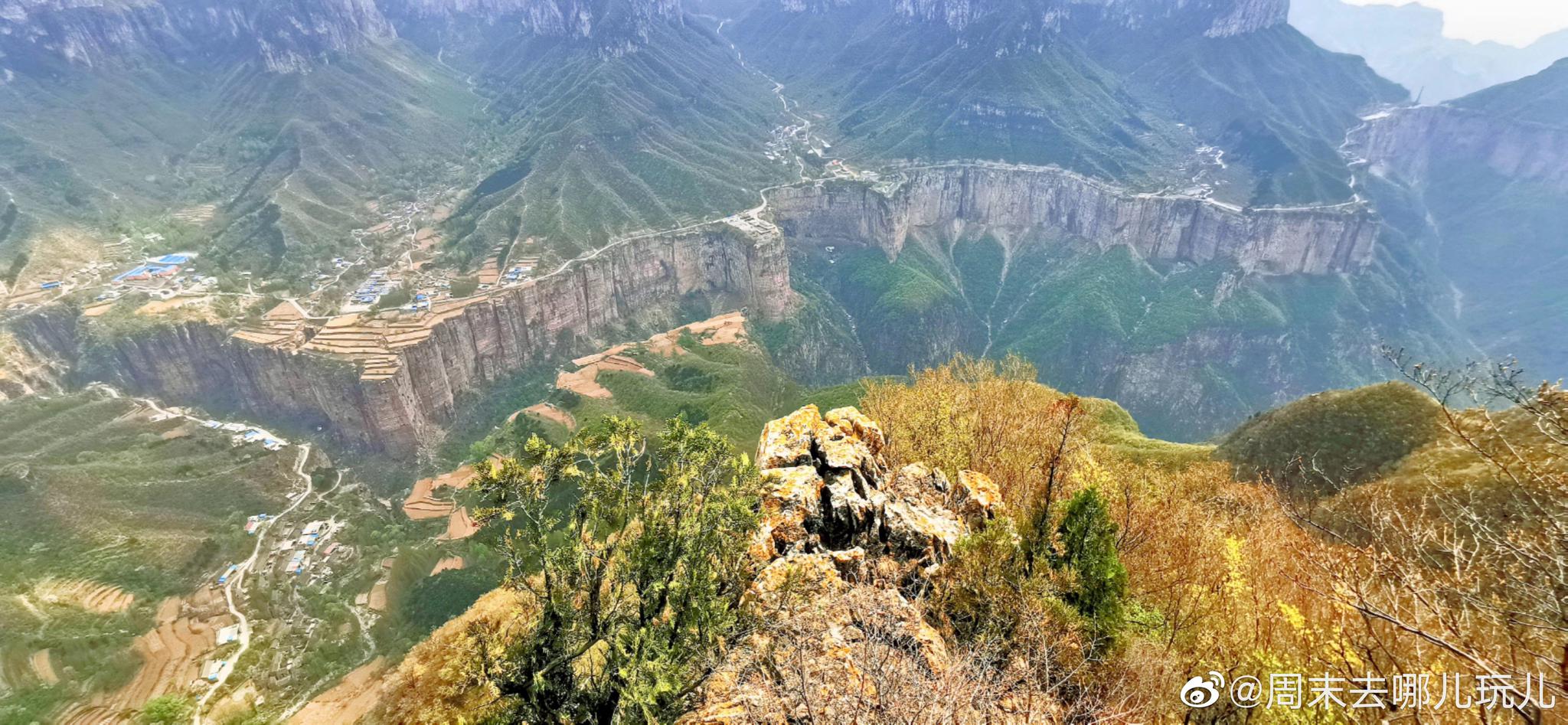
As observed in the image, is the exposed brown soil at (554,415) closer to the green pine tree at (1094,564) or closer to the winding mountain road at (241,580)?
the winding mountain road at (241,580)

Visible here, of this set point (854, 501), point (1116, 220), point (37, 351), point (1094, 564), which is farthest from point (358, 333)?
point (1116, 220)

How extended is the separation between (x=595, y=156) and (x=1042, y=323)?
14412 cm

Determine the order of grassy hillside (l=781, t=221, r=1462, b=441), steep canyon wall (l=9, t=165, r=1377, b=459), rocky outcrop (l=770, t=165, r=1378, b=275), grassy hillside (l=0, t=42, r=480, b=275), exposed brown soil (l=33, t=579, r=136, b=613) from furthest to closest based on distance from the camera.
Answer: rocky outcrop (l=770, t=165, r=1378, b=275)
grassy hillside (l=781, t=221, r=1462, b=441)
grassy hillside (l=0, t=42, r=480, b=275)
steep canyon wall (l=9, t=165, r=1377, b=459)
exposed brown soil (l=33, t=579, r=136, b=613)

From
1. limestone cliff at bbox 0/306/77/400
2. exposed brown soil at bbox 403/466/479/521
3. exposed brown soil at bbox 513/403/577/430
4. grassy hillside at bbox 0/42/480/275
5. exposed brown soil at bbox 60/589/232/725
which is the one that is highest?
grassy hillside at bbox 0/42/480/275

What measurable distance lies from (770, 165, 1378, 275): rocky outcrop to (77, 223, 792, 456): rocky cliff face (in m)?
46.6

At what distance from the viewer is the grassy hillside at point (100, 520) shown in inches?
2514

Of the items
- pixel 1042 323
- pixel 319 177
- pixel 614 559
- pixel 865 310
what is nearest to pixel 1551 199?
pixel 1042 323

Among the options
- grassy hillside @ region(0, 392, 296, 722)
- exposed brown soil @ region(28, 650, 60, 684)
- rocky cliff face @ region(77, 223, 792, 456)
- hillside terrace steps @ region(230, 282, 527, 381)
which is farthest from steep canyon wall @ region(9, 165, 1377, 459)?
exposed brown soil @ region(28, 650, 60, 684)

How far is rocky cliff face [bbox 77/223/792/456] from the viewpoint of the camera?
106 m

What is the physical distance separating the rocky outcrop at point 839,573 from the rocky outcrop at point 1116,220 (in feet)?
520

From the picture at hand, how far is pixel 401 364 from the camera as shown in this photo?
10706 centimetres

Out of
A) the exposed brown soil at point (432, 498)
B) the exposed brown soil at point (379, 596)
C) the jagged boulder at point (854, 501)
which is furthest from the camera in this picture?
the exposed brown soil at point (432, 498)

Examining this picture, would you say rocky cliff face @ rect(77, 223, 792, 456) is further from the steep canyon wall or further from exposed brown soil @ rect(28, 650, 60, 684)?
exposed brown soil @ rect(28, 650, 60, 684)

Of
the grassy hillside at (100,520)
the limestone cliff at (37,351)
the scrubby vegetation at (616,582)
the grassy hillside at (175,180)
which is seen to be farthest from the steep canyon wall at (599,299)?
the scrubby vegetation at (616,582)
